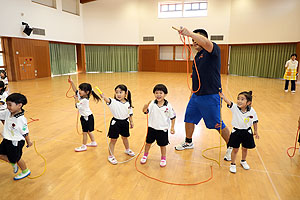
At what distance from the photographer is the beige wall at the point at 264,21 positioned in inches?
464

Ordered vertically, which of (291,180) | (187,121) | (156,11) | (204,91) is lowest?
→ (291,180)

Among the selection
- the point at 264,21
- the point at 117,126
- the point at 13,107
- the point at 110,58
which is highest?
the point at 264,21

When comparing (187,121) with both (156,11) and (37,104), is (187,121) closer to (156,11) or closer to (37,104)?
(37,104)

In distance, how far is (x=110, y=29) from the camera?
16.2 meters

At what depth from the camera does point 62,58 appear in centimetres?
1470

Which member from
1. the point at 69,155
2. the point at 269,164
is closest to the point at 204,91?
the point at 269,164

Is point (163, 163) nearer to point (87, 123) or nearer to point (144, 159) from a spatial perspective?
point (144, 159)

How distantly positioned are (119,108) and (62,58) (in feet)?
45.0

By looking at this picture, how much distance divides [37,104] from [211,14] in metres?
13.3

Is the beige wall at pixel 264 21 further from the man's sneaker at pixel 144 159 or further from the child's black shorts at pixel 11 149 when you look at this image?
the child's black shorts at pixel 11 149

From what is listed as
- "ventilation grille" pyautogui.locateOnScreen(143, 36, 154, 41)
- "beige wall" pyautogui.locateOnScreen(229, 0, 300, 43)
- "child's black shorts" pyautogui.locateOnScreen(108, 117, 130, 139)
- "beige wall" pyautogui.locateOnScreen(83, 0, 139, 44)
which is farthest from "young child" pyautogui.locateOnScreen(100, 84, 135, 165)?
"ventilation grille" pyautogui.locateOnScreen(143, 36, 154, 41)

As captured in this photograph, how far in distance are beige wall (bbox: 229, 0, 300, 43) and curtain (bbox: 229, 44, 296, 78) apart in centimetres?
52

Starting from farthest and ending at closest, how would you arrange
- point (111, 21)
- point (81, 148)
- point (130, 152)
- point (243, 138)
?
point (111, 21) → point (81, 148) → point (130, 152) → point (243, 138)

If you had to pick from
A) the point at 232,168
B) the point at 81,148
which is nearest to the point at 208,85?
the point at 232,168
